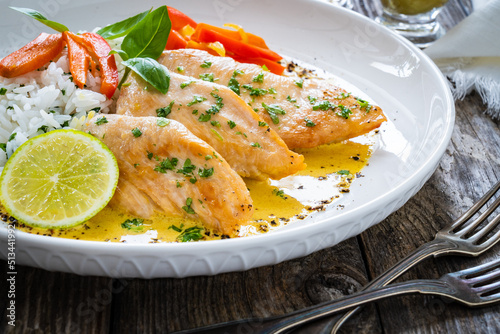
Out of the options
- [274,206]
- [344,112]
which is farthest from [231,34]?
[274,206]

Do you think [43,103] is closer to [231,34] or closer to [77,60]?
[77,60]

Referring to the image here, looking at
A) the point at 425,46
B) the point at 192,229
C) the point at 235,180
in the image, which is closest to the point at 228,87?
the point at 235,180

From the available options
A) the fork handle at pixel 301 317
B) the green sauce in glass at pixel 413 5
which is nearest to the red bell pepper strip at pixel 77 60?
the fork handle at pixel 301 317

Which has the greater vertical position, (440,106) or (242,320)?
(440,106)

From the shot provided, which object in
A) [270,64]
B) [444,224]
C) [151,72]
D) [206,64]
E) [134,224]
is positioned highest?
[151,72]

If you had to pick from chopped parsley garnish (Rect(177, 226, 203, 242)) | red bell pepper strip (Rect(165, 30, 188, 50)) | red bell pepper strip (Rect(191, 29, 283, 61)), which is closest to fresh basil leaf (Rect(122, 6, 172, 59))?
red bell pepper strip (Rect(165, 30, 188, 50))

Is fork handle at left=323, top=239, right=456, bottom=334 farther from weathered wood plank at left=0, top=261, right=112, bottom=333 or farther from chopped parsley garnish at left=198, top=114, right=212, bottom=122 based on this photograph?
chopped parsley garnish at left=198, top=114, right=212, bottom=122

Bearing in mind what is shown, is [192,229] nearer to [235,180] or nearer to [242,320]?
[235,180]
